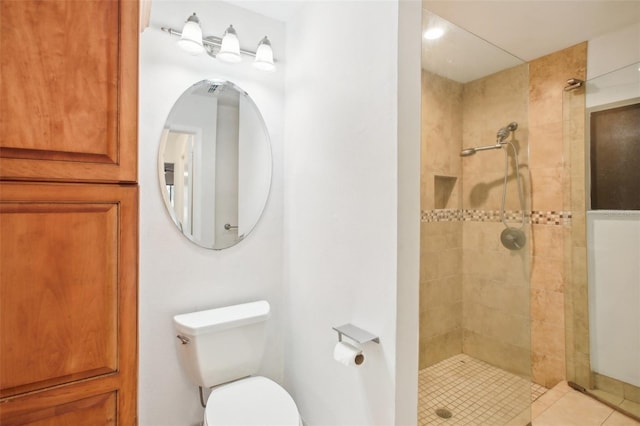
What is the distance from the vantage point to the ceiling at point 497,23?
1574 mm

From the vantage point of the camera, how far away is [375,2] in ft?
4.06

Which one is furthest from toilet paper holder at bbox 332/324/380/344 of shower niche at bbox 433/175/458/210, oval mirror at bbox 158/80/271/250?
oval mirror at bbox 158/80/271/250

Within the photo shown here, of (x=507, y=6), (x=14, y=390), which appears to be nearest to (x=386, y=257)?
(x=14, y=390)

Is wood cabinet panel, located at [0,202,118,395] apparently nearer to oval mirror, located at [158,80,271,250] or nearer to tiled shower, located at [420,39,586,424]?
oval mirror, located at [158,80,271,250]

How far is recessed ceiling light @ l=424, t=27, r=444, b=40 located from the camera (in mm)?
1414

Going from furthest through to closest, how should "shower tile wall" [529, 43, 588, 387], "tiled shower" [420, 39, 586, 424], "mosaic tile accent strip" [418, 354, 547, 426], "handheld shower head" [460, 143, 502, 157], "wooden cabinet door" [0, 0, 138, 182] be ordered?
"shower tile wall" [529, 43, 588, 387], "handheld shower head" [460, 143, 502, 157], "tiled shower" [420, 39, 586, 424], "mosaic tile accent strip" [418, 354, 547, 426], "wooden cabinet door" [0, 0, 138, 182]

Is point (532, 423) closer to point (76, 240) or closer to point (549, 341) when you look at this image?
point (549, 341)

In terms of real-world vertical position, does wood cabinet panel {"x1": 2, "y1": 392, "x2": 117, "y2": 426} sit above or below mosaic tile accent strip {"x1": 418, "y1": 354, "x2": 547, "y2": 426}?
above

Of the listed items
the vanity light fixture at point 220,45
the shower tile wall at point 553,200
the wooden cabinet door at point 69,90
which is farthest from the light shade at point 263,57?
the shower tile wall at point 553,200

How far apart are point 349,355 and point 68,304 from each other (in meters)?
0.91

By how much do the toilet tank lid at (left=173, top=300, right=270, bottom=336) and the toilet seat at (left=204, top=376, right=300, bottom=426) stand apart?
29cm

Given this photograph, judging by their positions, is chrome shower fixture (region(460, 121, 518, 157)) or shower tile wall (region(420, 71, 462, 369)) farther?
chrome shower fixture (region(460, 121, 518, 157))

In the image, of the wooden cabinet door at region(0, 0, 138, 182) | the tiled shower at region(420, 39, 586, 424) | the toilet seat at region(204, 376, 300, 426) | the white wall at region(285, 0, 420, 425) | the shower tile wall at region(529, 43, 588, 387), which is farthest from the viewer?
the shower tile wall at region(529, 43, 588, 387)

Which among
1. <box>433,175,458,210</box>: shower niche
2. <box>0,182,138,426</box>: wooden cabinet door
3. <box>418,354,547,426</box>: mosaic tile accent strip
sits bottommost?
<box>418,354,547,426</box>: mosaic tile accent strip
